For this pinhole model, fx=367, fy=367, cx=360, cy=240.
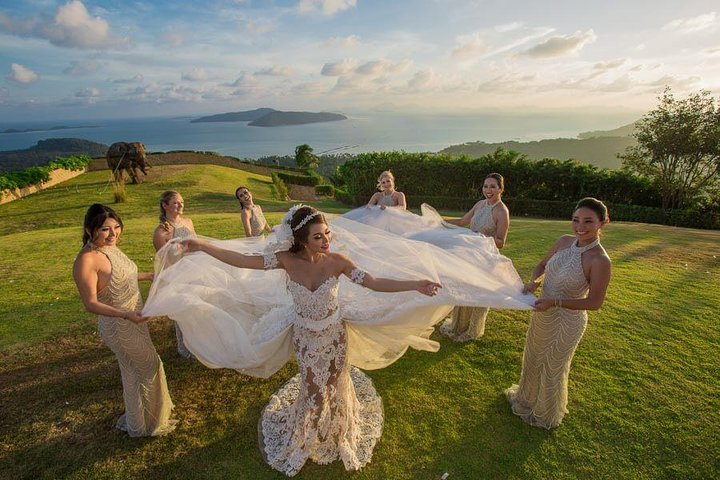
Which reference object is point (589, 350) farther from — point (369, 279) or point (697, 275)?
point (697, 275)

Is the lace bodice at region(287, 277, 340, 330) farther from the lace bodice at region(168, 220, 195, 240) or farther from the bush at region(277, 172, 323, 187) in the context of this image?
the bush at region(277, 172, 323, 187)

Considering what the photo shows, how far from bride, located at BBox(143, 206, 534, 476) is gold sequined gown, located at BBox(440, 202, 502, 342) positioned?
1704mm

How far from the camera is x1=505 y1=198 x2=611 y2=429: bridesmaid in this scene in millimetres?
3990

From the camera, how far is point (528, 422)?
16.4 ft

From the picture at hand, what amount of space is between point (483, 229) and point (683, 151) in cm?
2591

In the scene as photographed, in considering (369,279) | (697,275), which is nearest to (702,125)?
(697,275)

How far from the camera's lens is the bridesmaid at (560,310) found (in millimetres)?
3990

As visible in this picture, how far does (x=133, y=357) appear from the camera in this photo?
4395 mm

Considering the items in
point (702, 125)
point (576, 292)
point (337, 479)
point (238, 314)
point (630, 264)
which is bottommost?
point (337, 479)

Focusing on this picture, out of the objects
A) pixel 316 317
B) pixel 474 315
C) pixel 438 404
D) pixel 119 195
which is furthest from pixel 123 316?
pixel 119 195

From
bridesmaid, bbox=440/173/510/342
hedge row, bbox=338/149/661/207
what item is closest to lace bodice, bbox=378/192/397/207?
bridesmaid, bbox=440/173/510/342

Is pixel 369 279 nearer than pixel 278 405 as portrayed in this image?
Yes

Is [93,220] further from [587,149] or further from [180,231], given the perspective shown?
[587,149]

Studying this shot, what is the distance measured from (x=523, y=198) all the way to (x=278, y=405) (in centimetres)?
2355
